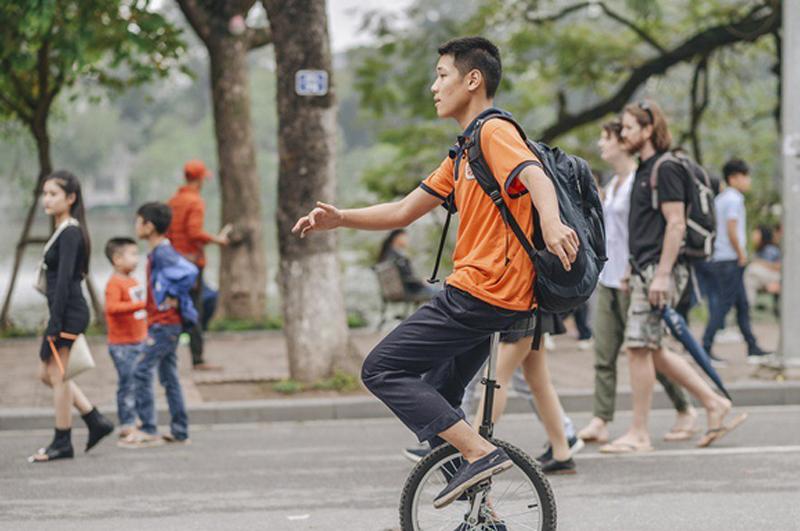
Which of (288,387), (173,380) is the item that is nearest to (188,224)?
(288,387)

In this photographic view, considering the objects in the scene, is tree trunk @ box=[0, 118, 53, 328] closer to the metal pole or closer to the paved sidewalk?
the paved sidewalk

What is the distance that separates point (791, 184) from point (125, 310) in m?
5.06

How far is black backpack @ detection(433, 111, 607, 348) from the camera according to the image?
489cm

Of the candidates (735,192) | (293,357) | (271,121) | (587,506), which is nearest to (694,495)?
(587,506)

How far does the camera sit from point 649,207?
7.73 meters

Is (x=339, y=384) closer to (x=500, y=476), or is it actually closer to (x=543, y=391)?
(x=543, y=391)

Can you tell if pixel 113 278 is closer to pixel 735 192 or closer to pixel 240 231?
pixel 735 192

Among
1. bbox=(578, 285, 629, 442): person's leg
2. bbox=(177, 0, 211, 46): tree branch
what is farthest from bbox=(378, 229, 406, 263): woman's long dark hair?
bbox=(578, 285, 629, 442): person's leg

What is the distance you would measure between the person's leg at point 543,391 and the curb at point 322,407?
264 centimetres

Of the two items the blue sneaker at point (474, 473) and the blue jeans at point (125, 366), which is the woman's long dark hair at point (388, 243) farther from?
the blue sneaker at point (474, 473)

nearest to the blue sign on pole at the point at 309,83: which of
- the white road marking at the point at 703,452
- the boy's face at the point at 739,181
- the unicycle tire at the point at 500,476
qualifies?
the white road marking at the point at 703,452

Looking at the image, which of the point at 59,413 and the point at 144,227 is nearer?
the point at 59,413

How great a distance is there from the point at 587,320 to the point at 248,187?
428 cm

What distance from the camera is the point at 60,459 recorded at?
7.91m
